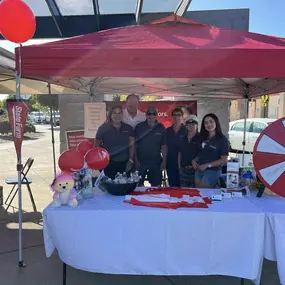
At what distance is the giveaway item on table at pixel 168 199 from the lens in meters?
2.36

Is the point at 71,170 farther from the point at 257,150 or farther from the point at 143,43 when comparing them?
the point at 257,150

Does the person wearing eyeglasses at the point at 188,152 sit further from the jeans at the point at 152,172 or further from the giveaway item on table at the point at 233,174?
the giveaway item on table at the point at 233,174

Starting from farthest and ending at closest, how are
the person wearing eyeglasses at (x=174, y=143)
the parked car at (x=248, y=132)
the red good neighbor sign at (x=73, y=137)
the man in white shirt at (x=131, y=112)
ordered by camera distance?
the parked car at (x=248, y=132)
the red good neighbor sign at (x=73, y=137)
the man in white shirt at (x=131, y=112)
the person wearing eyeglasses at (x=174, y=143)

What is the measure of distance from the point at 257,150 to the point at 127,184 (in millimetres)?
1127

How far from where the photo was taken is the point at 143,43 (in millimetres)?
2662

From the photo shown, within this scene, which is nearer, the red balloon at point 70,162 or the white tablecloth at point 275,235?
the white tablecloth at point 275,235

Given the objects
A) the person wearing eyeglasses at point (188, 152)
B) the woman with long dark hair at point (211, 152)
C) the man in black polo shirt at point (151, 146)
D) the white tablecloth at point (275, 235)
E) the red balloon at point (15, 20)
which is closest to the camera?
the white tablecloth at point (275, 235)

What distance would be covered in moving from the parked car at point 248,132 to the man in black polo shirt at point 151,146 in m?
6.75

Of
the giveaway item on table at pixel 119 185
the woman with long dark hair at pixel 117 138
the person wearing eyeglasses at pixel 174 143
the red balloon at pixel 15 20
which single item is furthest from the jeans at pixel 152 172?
the red balloon at pixel 15 20

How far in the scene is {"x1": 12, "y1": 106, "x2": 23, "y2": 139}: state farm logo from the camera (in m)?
2.63

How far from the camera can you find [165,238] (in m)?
2.26

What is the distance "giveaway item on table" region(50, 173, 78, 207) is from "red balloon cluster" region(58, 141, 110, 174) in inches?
3.5

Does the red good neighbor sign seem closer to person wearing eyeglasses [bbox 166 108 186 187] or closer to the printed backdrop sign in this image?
the printed backdrop sign

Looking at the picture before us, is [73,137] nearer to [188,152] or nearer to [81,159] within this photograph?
[188,152]
